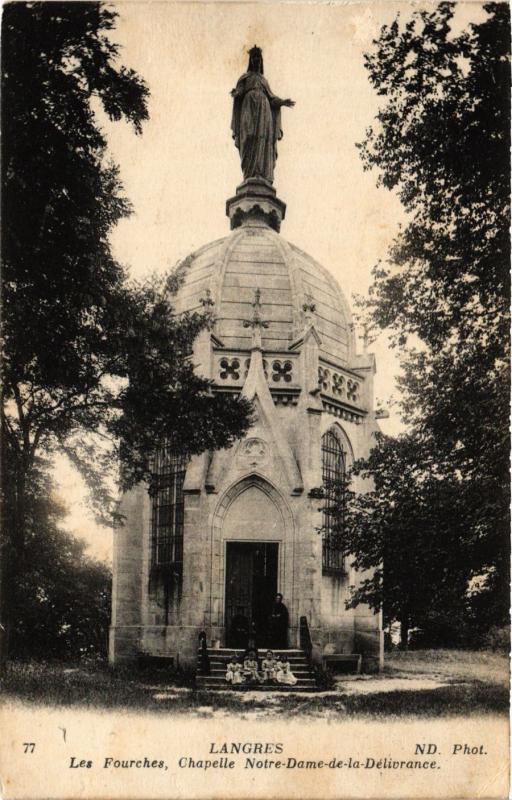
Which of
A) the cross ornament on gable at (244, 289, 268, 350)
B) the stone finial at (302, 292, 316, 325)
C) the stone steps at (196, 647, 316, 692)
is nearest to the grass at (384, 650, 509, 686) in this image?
the stone steps at (196, 647, 316, 692)

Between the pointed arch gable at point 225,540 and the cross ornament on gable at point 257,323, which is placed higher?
→ the cross ornament on gable at point 257,323

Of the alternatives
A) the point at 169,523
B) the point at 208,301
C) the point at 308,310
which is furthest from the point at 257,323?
the point at 169,523

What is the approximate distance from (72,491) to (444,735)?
7.14 meters

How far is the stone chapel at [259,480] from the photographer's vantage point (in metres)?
19.9

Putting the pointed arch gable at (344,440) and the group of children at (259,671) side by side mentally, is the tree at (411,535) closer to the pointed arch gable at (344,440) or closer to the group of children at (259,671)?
the group of children at (259,671)

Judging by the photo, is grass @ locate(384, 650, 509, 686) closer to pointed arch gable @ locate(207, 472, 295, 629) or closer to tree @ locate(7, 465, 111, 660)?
pointed arch gable @ locate(207, 472, 295, 629)

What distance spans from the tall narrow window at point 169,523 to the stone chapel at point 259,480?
0.03 metres

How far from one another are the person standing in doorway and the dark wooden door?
67 cm

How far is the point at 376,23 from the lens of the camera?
11.5m

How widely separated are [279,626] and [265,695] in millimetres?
4231

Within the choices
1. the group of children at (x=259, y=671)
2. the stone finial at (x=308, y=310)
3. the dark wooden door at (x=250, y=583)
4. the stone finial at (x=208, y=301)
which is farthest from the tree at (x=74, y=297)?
the stone finial at (x=308, y=310)

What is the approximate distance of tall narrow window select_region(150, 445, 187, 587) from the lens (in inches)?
847

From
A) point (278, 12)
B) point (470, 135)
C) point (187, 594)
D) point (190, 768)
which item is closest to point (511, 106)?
point (470, 135)

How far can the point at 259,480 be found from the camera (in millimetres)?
20516
